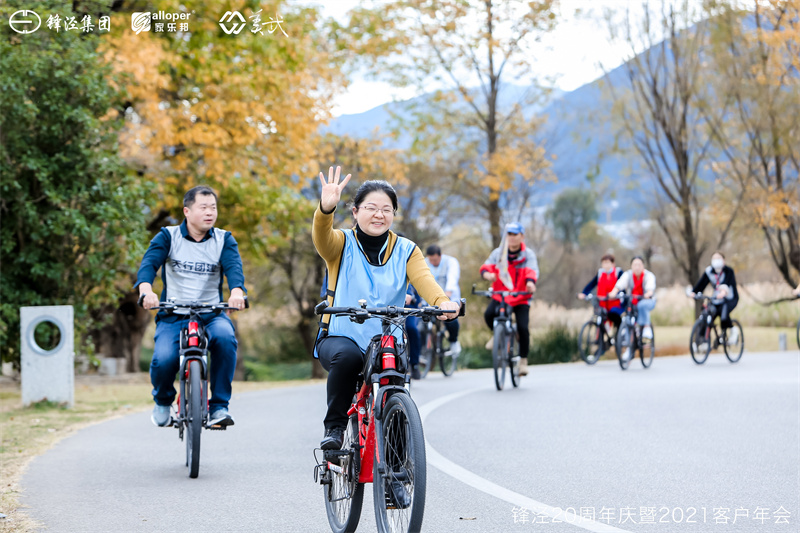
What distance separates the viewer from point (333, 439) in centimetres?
496

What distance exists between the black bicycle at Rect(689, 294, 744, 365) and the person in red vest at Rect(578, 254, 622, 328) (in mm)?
1436

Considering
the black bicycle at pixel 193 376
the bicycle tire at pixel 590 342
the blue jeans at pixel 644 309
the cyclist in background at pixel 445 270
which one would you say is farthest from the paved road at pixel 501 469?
the bicycle tire at pixel 590 342

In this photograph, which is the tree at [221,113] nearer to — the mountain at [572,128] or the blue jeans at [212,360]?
the mountain at [572,128]

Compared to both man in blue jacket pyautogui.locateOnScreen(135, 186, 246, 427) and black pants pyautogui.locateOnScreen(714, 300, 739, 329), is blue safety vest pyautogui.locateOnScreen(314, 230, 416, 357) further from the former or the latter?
black pants pyautogui.locateOnScreen(714, 300, 739, 329)

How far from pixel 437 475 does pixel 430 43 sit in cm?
2393

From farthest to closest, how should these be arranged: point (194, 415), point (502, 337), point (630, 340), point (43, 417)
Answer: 1. point (630, 340)
2. point (502, 337)
3. point (43, 417)
4. point (194, 415)

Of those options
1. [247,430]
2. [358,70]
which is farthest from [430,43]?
[247,430]

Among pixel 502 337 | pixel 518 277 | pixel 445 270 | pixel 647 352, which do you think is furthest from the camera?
pixel 647 352

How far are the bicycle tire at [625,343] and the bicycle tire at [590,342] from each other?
145cm

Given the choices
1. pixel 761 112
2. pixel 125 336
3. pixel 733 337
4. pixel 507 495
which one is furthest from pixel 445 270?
pixel 761 112

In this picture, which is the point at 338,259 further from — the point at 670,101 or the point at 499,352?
the point at 670,101

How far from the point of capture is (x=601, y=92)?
29.1 meters

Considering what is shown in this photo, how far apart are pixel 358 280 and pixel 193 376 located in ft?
7.88

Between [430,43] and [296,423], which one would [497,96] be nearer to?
[430,43]
